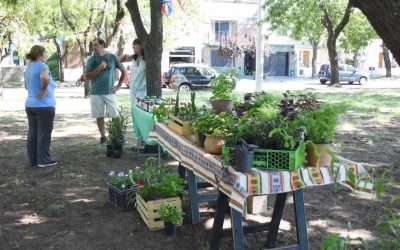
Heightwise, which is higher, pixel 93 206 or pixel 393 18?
pixel 393 18

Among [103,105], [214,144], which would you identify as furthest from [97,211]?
[103,105]

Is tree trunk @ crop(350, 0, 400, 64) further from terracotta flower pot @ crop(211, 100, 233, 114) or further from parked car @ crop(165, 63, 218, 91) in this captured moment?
parked car @ crop(165, 63, 218, 91)

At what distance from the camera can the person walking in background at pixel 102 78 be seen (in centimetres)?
746

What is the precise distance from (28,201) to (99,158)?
6.68 ft

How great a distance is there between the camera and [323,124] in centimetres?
316

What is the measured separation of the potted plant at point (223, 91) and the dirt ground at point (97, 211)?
1.14 meters

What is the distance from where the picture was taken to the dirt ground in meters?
4.20

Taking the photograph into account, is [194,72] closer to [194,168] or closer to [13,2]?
[13,2]

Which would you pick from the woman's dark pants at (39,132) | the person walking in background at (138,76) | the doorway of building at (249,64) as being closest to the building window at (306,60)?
the doorway of building at (249,64)

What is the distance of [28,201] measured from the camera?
17.5 feet

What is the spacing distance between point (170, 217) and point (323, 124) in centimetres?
167

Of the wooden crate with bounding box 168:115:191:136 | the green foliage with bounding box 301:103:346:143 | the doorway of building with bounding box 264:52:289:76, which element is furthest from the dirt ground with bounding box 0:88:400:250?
the doorway of building with bounding box 264:52:289:76

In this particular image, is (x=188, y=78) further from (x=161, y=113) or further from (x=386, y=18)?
(x=386, y=18)

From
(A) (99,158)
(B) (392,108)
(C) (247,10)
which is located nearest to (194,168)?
(A) (99,158)
